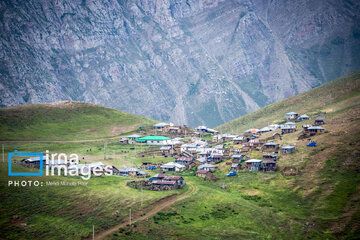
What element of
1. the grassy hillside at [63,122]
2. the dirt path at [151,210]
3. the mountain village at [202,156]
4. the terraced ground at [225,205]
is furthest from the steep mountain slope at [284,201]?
the grassy hillside at [63,122]

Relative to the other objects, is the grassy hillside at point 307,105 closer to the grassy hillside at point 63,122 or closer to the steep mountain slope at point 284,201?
the grassy hillside at point 63,122

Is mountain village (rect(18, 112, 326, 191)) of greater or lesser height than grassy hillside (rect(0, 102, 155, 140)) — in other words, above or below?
below

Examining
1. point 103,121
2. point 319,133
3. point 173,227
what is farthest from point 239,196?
point 103,121

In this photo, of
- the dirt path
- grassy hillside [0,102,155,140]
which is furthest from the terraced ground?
grassy hillside [0,102,155,140]

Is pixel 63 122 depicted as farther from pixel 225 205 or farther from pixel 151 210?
pixel 225 205

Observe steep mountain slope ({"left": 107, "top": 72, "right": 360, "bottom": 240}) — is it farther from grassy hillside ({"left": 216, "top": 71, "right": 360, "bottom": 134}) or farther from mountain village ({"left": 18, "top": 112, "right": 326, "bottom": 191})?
grassy hillside ({"left": 216, "top": 71, "right": 360, "bottom": 134})

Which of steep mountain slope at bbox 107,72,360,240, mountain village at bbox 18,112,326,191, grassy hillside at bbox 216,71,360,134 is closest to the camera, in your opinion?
steep mountain slope at bbox 107,72,360,240
